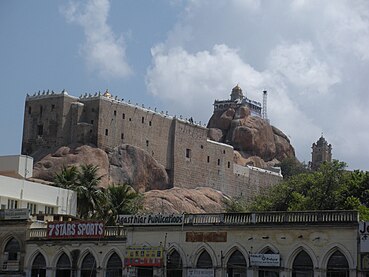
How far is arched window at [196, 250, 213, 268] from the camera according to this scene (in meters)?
51.8

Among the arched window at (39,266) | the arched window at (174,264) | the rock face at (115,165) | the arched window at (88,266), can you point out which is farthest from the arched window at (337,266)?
the rock face at (115,165)

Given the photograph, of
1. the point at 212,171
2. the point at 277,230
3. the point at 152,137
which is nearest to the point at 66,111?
the point at 152,137

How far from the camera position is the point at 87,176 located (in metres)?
79.2

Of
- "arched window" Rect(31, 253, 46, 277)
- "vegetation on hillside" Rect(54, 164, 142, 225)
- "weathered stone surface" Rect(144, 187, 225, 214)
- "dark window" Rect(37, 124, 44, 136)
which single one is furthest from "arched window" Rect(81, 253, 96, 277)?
"dark window" Rect(37, 124, 44, 136)

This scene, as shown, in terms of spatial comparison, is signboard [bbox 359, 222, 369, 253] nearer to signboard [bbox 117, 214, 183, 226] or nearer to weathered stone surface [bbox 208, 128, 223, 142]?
signboard [bbox 117, 214, 183, 226]

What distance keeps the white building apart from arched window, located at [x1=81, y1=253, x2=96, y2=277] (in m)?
A: 12.9

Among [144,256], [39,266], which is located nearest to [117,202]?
[39,266]

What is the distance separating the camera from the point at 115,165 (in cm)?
11275

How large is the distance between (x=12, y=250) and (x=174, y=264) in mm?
13881

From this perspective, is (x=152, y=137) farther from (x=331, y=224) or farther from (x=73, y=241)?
(x=331, y=224)

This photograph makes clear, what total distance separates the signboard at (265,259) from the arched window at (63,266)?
1441 cm

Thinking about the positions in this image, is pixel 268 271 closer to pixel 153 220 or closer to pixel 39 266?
pixel 153 220

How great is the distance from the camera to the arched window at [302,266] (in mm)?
47969

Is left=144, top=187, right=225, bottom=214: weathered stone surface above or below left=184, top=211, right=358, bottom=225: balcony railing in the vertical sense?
above
